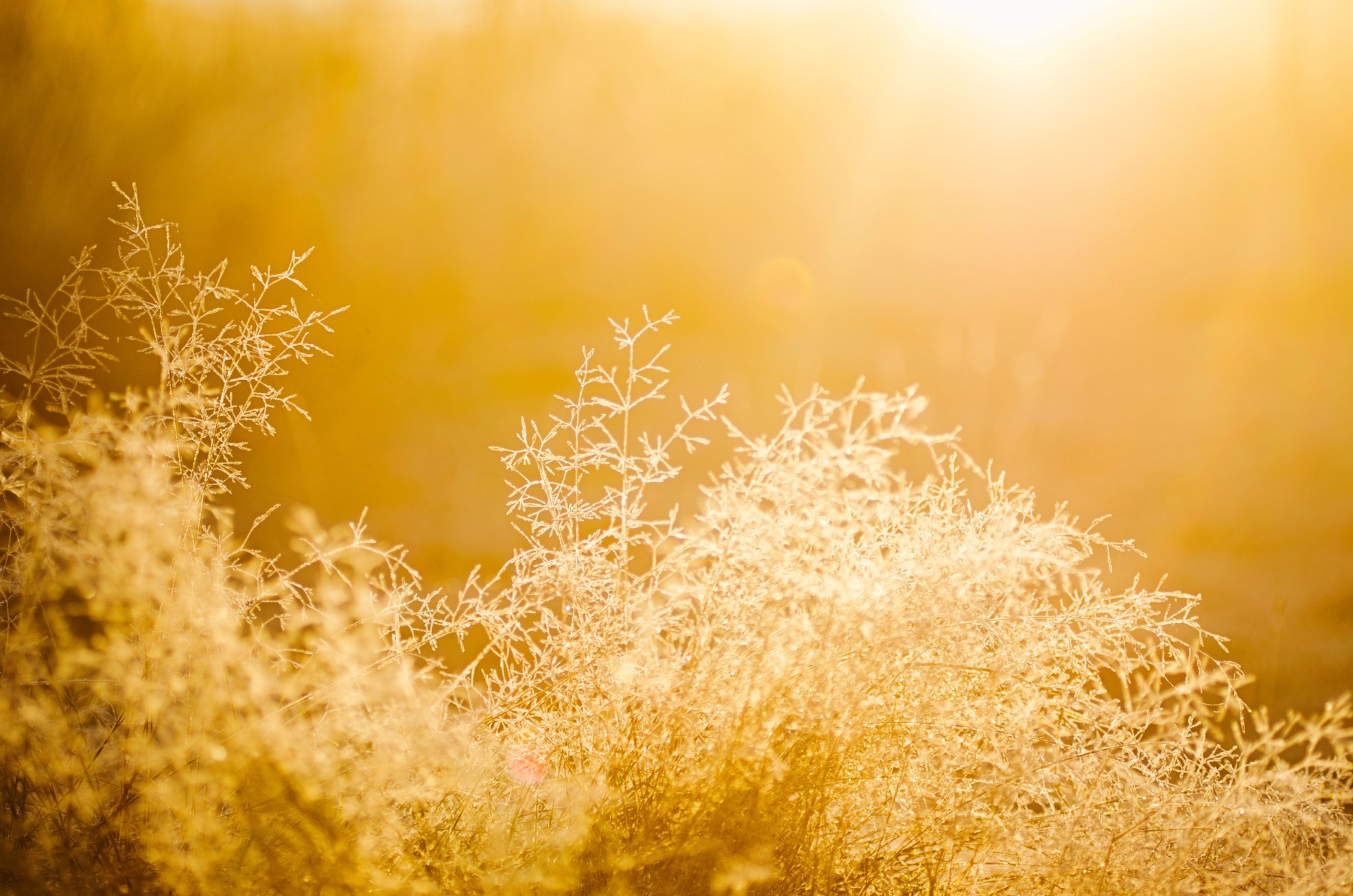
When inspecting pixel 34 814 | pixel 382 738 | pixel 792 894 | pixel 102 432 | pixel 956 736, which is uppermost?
pixel 102 432

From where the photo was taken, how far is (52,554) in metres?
1.70

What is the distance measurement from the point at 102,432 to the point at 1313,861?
3058 mm

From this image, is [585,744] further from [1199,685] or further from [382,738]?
[1199,685]

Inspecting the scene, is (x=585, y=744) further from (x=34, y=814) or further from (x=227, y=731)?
(x=34, y=814)

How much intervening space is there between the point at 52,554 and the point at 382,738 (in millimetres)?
806

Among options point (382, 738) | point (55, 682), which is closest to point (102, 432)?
point (55, 682)

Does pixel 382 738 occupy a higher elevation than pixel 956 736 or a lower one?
lower

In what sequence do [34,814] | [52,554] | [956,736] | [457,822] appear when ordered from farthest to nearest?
1. [956,736]
2. [457,822]
3. [52,554]
4. [34,814]

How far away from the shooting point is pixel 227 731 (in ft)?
5.49

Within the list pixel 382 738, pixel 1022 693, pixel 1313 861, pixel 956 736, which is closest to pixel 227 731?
pixel 382 738

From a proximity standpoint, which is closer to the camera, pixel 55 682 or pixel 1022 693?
pixel 55 682

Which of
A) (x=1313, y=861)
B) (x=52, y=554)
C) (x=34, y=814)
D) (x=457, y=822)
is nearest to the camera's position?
(x=34, y=814)

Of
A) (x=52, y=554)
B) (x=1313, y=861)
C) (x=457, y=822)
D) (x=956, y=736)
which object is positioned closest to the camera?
(x=52, y=554)

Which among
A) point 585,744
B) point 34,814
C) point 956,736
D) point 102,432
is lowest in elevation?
point 34,814
